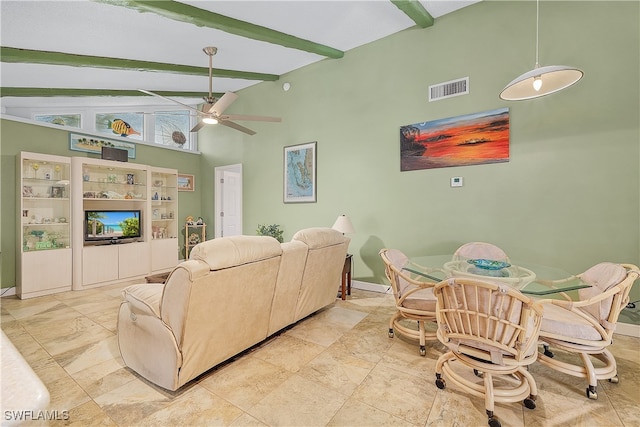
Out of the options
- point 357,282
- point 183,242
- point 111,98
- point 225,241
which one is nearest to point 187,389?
point 225,241

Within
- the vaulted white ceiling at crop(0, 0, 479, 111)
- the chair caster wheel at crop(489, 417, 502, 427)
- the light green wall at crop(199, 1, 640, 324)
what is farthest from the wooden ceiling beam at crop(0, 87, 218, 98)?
the chair caster wheel at crop(489, 417, 502, 427)

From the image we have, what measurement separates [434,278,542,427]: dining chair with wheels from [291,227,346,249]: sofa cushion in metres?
1.28

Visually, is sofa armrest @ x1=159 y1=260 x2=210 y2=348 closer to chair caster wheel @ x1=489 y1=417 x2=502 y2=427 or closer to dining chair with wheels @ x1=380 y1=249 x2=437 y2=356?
dining chair with wheels @ x1=380 y1=249 x2=437 y2=356

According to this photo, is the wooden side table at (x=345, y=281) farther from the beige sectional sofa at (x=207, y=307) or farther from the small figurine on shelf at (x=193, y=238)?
the small figurine on shelf at (x=193, y=238)

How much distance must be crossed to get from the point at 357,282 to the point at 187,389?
2.91 metres

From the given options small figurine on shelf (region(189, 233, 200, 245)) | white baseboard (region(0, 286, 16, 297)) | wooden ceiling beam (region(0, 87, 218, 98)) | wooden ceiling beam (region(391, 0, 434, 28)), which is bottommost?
white baseboard (region(0, 286, 16, 297))

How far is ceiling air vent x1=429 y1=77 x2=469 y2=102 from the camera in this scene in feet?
11.8

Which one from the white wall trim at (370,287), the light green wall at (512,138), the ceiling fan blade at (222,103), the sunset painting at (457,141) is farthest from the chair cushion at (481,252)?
the ceiling fan blade at (222,103)

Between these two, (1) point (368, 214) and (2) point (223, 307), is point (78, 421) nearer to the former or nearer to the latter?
(2) point (223, 307)

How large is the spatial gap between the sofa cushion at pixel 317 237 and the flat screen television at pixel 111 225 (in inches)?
Result: 152

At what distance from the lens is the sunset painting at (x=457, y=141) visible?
11.1ft

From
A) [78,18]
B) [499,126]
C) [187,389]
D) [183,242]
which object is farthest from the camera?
[183,242]

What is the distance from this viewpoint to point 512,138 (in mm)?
3318

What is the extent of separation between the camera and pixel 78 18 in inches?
122
